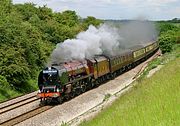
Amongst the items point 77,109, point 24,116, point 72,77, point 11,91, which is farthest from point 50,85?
point 11,91

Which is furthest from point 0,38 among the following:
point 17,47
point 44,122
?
point 44,122

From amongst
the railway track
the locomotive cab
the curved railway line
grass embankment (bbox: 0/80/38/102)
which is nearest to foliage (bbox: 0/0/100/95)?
grass embankment (bbox: 0/80/38/102)

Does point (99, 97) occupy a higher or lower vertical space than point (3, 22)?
lower

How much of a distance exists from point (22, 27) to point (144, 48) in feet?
103

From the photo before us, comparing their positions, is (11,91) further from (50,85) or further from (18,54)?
(50,85)

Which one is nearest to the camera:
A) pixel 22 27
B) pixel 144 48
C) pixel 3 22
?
pixel 3 22

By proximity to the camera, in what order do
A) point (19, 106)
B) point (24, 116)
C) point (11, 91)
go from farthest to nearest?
1. point (11, 91)
2. point (19, 106)
3. point (24, 116)

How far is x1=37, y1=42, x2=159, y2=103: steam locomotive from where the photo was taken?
28125 millimetres

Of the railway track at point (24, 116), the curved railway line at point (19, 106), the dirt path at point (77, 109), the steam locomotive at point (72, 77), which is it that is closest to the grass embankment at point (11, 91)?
the curved railway line at point (19, 106)

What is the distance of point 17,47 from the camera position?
37438 mm

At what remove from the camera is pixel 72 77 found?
30.3 meters

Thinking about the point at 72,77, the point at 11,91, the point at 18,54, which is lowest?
the point at 11,91

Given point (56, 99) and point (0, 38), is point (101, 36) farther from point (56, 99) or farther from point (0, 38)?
point (56, 99)

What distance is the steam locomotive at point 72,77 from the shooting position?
2812cm
